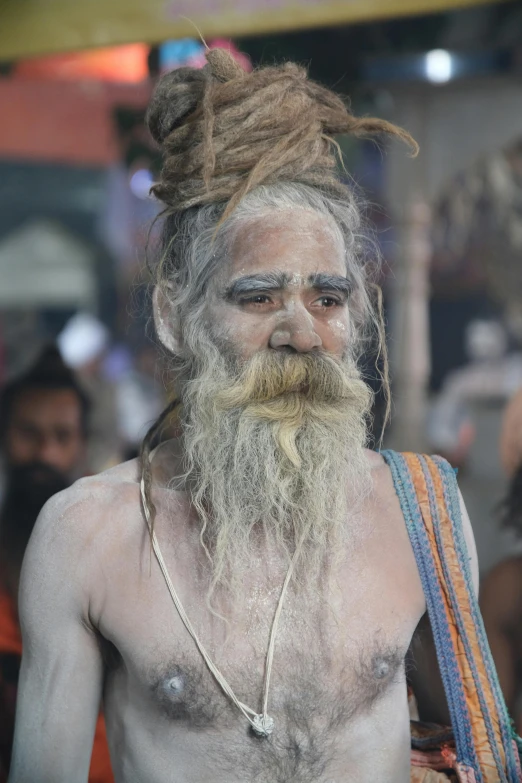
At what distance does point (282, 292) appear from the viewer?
6.64 feet

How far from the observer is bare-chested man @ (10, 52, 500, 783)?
1924mm

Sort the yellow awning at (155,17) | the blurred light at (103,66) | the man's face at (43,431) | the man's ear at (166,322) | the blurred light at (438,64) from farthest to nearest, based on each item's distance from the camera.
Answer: the blurred light at (103,66) → the blurred light at (438,64) → the man's face at (43,431) → the yellow awning at (155,17) → the man's ear at (166,322)

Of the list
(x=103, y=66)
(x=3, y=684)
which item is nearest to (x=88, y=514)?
(x=3, y=684)

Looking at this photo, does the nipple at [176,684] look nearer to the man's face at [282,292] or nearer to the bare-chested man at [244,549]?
the bare-chested man at [244,549]

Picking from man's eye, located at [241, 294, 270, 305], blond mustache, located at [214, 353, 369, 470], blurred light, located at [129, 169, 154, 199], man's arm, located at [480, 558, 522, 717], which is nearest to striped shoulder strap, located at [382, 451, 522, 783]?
blond mustache, located at [214, 353, 369, 470]

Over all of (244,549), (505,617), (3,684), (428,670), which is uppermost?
(244,549)

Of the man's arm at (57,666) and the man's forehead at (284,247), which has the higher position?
the man's forehead at (284,247)

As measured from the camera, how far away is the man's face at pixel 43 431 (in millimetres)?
4480

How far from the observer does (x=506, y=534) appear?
4.00m

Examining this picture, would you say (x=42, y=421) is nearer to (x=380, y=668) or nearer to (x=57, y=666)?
(x=57, y=666)

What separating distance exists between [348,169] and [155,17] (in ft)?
6.94

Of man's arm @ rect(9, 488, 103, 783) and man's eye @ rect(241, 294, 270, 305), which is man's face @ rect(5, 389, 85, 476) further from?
man's eye @ rect(241, 294, 270, 305)

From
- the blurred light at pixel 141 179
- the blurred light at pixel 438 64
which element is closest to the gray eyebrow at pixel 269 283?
the blurred light at pixel 438 64

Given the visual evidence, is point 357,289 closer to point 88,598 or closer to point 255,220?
point 255,220
